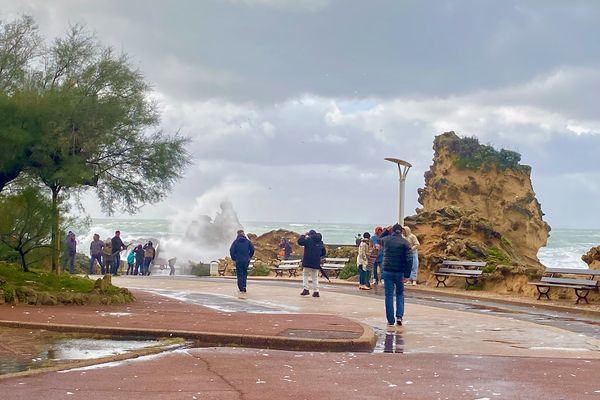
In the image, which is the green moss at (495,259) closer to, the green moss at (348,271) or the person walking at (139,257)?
the green moss at (348,271)

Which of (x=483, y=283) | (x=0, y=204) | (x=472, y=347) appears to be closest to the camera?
(x=472, y=347)

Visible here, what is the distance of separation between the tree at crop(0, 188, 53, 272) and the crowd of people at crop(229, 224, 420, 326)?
532 cm

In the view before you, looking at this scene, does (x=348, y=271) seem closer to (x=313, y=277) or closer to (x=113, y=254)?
(x=113, y=254)

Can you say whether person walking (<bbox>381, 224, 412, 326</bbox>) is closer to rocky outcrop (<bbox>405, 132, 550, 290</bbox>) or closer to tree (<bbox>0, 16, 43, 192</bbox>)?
tree (<bbox>0, 16, 43, 192</bbox>)

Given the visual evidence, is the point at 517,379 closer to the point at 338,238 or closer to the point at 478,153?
the point at 478,153

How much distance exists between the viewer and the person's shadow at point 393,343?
12.5 m

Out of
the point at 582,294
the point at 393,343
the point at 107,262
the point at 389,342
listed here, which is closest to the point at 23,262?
the point at 389,342

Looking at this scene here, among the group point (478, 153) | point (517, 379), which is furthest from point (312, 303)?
point (478, 153)

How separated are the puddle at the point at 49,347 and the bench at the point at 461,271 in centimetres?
1568

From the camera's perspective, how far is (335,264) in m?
36.3

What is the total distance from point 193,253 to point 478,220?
45424mm

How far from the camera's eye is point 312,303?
20500 millimetres

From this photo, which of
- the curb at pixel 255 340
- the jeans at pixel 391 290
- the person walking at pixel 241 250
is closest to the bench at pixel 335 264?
the person walking at pixel 241 250

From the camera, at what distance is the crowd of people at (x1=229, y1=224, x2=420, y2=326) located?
15.6 meters
